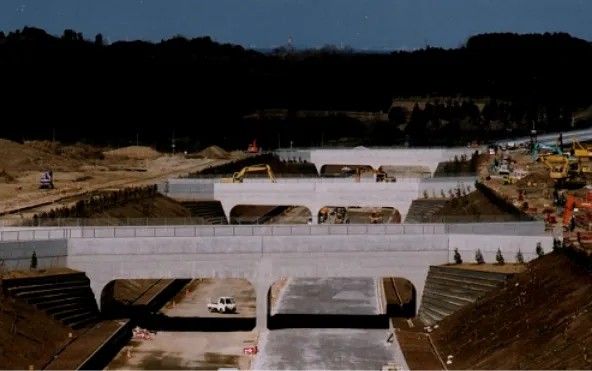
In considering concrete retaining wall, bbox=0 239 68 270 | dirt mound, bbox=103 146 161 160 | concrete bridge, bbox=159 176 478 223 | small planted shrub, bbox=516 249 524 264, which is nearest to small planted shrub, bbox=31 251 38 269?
concrete retaining wall, bbox=0 239 68 270

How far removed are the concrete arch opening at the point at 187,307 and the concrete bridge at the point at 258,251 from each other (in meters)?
1.72

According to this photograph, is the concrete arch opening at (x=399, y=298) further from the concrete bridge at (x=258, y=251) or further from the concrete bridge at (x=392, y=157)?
the concrete bridge at (x=392, y=157)

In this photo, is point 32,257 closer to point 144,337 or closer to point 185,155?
point 144,337

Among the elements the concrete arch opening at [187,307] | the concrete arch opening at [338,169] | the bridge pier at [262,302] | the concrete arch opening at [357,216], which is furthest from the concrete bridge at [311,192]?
the concrete arch opening at [338,169]

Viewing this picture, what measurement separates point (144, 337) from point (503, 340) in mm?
15497

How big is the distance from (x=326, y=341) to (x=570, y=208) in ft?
61.0

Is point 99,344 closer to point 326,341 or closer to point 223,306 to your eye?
point 326,341

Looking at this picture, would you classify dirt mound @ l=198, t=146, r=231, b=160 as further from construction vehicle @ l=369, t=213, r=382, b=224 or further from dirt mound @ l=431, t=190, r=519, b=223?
dirt mound @ l=431, t=190, r=519, b=223

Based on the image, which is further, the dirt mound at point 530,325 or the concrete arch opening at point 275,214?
the concrete arch opening at point 275,214

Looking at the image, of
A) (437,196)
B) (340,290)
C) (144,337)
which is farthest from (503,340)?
(437,196)

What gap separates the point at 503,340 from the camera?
39938mm

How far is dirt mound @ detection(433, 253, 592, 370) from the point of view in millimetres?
35719

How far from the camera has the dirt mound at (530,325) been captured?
3572cm

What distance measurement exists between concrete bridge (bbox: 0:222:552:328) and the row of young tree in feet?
16.5
